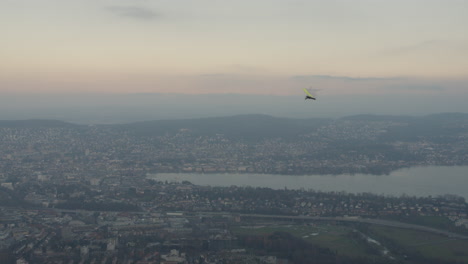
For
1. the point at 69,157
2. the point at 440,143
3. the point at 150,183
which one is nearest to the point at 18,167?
the point at 69,157

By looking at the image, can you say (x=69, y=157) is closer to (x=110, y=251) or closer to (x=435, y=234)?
(x=110, y=251)

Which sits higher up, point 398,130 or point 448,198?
point 398,130

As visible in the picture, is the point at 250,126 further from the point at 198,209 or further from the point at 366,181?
the point at 198,209

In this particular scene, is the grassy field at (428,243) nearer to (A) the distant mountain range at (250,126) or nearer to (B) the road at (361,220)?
(B) the road at (361,220)

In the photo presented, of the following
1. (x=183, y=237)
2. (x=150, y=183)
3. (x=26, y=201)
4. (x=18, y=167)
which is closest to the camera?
(x=183, y=237)

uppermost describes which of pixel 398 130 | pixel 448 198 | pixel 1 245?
pixel 398 130

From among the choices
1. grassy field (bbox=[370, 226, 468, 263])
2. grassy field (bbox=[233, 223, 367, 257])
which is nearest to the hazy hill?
grassy field (bbox=[233, 223, 367, 257])
